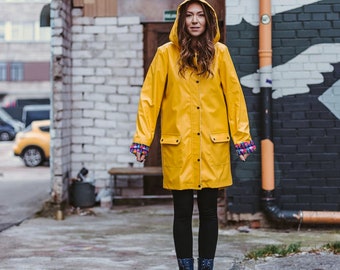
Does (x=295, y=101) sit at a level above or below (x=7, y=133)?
below

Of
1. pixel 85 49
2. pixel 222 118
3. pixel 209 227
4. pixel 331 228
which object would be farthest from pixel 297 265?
pixel 85 49

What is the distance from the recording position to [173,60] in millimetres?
4180

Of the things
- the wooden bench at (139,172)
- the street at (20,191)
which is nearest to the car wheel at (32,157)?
the street at (20,191)

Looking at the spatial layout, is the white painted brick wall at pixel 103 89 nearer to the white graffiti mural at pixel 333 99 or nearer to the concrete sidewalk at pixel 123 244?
the concrete sidewalk at pixel 123 244

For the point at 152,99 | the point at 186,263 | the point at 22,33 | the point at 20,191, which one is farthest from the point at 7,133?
the point at 186,263

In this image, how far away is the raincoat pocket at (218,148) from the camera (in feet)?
13.4

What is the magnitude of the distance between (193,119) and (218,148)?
0.25m

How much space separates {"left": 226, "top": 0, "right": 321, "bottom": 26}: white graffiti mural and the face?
8.48ft

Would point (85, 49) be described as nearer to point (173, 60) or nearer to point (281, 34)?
point (281, 34)

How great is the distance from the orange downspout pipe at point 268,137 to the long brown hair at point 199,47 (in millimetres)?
2424

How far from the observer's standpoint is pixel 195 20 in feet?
13.5

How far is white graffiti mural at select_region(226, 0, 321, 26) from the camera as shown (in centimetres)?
661

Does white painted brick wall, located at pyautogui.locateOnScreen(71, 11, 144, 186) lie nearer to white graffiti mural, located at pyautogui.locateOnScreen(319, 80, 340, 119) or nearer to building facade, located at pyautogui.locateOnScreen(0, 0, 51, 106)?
white graffiti mural, located at pyautogui.locateOnScreen(319, 80, 340, 119)

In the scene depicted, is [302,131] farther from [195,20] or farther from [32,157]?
[32,157]
